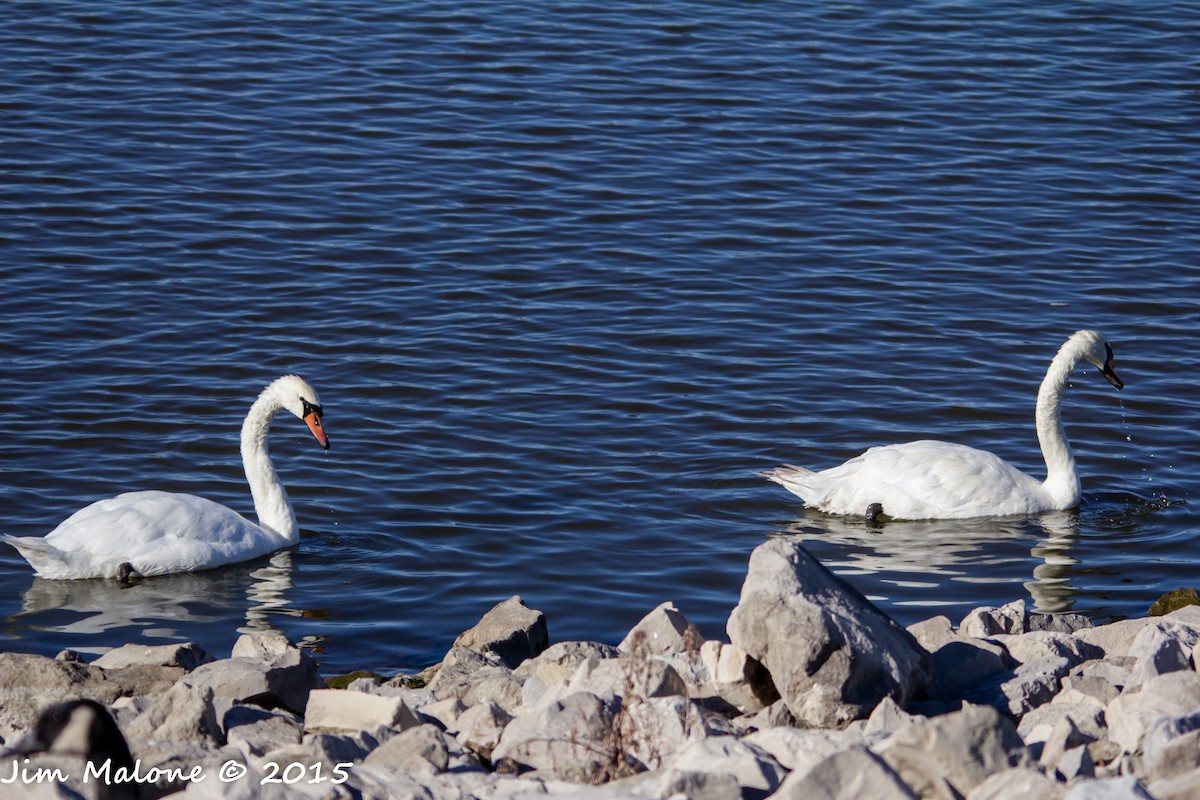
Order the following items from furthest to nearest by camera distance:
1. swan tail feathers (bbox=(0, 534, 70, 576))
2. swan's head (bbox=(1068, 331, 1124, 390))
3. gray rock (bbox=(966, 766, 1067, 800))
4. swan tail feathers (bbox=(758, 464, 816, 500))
Result: swan's head (bbox=(1068, 331, 1124, 390)) < swan tail feathers (bbox=(758, 464, 816, 500)) < swan tail feathers (bbox=(0, 534, 70, 576)) < gray rock (bbox=(966, 766, 1067, 800))

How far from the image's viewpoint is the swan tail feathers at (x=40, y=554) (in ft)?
30.1

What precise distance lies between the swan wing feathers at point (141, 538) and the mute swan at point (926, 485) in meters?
3.31

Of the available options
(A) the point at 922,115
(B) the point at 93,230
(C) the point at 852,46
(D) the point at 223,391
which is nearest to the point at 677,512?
(D) the point at 223,391

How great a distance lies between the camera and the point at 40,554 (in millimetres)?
9297

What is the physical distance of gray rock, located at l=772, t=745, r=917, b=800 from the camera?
190 inches

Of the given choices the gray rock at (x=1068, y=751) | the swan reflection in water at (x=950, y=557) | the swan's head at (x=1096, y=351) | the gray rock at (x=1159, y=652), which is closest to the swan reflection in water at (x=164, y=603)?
the swan reflection in water at (x=950, y=557)

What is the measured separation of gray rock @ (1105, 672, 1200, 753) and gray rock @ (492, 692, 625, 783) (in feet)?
5.37

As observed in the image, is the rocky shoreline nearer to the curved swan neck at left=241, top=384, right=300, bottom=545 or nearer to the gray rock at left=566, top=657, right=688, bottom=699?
the gray rock at left=566, top=657, right=688, bottom=699

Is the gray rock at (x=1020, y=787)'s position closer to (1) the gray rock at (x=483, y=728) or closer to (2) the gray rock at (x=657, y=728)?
(2) the gray rock at (x=657, y=728)

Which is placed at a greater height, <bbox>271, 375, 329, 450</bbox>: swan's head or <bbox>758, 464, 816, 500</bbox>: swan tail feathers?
<bbox>271, 375, 329, 450</bbox>: swan's head

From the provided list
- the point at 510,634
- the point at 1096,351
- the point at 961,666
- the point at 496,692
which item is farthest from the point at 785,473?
the point at 496,692

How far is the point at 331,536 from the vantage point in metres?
10.3

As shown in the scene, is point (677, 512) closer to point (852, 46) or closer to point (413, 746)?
point (413, 746)

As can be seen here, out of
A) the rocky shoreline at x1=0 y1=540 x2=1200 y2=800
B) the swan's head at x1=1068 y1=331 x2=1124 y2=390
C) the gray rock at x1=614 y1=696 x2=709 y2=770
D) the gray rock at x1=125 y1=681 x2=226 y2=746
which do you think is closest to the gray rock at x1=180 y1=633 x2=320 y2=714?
the rocky shoreline at x1=0 y1=540 x2=1200 y2=800
